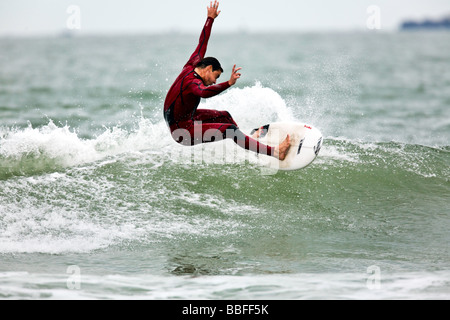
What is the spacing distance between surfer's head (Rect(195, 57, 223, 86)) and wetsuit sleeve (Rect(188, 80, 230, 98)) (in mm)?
171

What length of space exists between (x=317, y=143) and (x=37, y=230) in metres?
3.78

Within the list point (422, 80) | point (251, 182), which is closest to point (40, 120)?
point (251, 182)

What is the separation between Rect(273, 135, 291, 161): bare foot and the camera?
7542mm

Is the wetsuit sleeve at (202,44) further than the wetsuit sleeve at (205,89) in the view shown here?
Yes

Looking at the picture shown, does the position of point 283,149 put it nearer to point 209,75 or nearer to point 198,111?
point 198,111

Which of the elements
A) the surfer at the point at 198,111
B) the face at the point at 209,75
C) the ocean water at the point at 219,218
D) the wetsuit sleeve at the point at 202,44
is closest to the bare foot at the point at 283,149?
the surfer at the point at 198,111

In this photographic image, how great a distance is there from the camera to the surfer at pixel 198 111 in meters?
7.08

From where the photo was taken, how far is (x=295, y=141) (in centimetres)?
789

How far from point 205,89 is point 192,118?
0.72 m

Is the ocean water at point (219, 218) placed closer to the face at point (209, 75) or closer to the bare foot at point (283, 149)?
the bare foot at point (283, 149)

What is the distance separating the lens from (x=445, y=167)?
9.52 m

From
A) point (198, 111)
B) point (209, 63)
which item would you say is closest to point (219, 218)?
point (198, 111)

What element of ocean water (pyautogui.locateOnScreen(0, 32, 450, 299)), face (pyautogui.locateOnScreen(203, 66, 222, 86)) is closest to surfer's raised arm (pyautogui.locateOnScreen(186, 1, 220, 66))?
face (pyautogui.locateOnScreen(203, 66, 222, 86))
